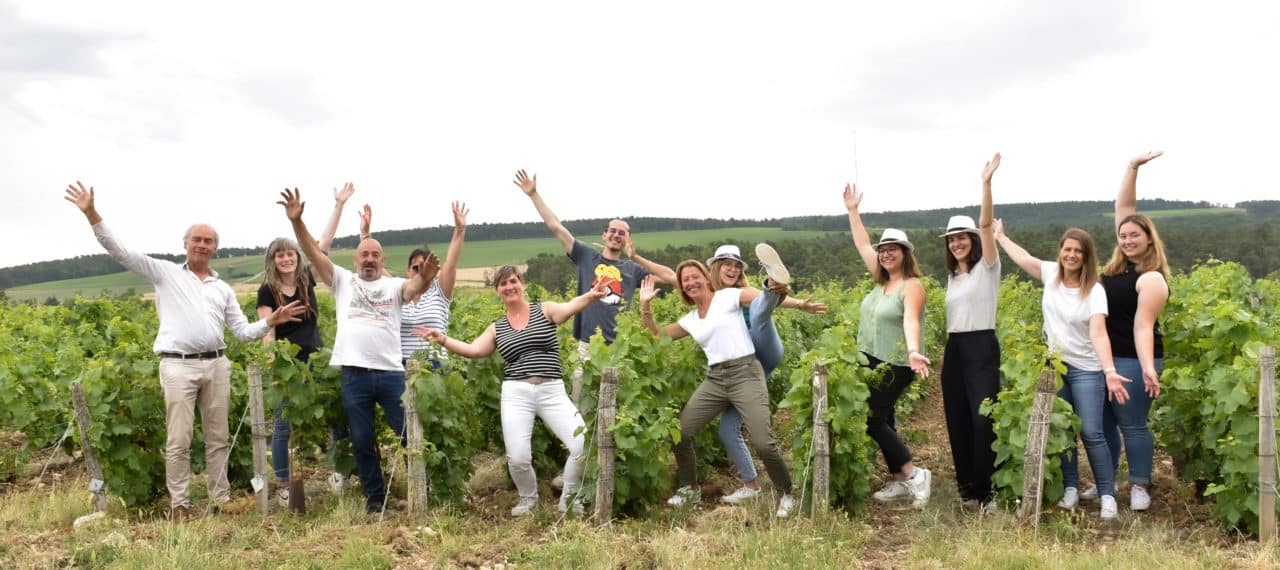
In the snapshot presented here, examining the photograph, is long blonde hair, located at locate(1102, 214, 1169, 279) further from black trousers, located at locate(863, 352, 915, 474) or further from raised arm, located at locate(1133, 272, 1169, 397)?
black trousers, located at locate(863, 352, 915, 474)

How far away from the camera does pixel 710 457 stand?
290 inches

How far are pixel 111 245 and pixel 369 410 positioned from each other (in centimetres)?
186

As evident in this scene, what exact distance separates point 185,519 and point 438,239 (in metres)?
34.1

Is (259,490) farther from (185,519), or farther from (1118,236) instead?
(1118,236)

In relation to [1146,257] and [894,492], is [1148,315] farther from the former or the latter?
[894,492]

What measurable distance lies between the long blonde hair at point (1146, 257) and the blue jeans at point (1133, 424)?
1.82 ft

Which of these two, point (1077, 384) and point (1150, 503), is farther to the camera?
point (1150, 503)

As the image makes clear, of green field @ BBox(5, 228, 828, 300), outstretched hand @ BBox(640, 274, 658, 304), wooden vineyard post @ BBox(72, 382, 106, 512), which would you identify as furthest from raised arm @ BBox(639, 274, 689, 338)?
green field @ BBox(5, 228, 828, 300)

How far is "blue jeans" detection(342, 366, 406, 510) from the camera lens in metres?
5.96

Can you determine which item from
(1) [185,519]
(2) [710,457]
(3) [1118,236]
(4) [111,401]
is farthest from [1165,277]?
(4) [111,401]

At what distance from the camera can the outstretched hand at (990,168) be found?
18.4 feet

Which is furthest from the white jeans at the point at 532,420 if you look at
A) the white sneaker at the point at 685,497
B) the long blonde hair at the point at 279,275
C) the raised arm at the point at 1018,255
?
the raised arm at the point at 1018,255

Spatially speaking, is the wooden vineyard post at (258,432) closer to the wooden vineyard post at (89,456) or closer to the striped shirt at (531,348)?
the wooden vineyard post at (89,456)

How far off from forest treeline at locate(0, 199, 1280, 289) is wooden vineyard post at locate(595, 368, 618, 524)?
78.0ft
